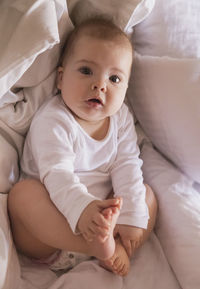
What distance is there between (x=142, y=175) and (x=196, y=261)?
308 millimetres

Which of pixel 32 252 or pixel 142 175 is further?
pixel 142 175

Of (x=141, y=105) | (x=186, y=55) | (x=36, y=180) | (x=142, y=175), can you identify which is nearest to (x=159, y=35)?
(x=186, y=55)

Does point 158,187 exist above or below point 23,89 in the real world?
below

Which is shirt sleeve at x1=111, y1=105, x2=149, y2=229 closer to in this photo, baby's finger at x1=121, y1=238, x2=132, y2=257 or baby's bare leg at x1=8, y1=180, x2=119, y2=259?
baby's finger at x1=121, y1=238, x2=132, y2=257

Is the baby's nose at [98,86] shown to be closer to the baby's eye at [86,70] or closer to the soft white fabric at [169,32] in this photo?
the baby's eye at [86,70]

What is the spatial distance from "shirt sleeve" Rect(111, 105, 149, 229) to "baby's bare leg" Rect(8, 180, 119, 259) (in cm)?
15

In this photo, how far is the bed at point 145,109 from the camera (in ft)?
2.84

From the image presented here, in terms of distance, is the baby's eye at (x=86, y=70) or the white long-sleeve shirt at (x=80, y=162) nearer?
the white long-sleeve shirt at (x=80, y=162)

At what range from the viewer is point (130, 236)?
0.97 m

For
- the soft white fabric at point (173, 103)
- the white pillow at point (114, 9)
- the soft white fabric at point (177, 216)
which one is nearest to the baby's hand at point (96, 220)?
the soft white fabric at point (177, 216)

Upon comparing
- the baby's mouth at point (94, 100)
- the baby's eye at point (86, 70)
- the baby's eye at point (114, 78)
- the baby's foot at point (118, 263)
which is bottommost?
the baby's foot at point (118, 263)

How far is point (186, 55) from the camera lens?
1147mm

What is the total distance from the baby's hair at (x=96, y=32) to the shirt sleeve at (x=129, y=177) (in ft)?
0.68

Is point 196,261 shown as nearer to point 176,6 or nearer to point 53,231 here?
point 53,231
